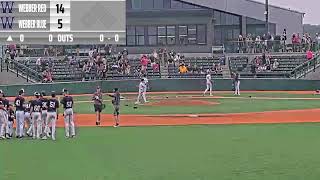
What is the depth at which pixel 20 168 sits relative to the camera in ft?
47.6

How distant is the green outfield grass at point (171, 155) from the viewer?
44.8 feet

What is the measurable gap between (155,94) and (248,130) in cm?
2202

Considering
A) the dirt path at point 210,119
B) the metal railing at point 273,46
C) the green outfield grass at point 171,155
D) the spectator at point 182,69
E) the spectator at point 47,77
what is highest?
the metal railing at point 273,46

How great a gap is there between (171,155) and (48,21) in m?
4.67

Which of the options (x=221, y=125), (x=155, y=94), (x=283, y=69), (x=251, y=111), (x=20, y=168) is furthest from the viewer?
(x=283, y=69)

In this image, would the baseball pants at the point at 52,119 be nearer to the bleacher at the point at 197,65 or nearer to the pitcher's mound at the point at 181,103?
the pitcher's mound at the point at 181,103

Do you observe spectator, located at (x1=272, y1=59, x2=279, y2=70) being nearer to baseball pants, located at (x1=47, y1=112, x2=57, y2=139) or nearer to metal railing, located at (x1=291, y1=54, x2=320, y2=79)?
metal railing, located at (x1=291, y1=54, x2=320, y2=79)

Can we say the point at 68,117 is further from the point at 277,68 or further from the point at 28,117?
the point at 277,68

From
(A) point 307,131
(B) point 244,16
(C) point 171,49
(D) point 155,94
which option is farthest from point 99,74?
(A) point 307,131

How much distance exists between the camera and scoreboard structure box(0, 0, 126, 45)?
52.9 ft

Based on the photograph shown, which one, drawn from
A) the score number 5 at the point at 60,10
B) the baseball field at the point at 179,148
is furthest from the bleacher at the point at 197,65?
the score number 5 at the point at 60,10

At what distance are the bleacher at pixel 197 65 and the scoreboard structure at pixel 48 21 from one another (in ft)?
98.9

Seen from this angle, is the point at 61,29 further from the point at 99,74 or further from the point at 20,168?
the point at 99,74

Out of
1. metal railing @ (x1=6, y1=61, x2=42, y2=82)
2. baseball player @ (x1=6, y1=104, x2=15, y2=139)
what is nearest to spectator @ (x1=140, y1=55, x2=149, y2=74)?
metal railing @ (x1=6, y1=61, x2=42, y2=82)
